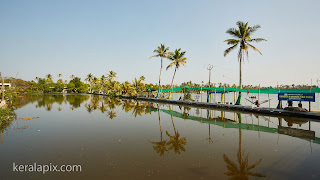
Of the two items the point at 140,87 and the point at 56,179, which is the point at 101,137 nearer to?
the point at 56,179

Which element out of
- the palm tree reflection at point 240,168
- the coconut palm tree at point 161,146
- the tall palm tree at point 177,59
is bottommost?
the coconut palm tree at point 161,146

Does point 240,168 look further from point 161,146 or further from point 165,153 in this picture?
point 161,146

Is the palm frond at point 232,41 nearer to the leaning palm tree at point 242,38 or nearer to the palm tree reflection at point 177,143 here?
the leaning palm tree at point 242,38

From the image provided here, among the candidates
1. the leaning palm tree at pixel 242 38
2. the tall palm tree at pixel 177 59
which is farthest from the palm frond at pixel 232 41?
the tall palm tree at pixel 177 59

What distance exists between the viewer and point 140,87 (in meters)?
49.6

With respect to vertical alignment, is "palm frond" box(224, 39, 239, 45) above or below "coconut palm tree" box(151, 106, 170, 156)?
above

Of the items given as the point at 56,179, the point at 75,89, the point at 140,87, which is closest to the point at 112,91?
the point at 140,87

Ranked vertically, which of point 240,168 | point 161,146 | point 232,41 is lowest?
point 161,146

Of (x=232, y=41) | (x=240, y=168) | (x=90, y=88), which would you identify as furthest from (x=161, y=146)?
(x=90, y=88)

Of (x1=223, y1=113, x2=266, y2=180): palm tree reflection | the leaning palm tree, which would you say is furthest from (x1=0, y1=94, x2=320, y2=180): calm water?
the leaning palm tree

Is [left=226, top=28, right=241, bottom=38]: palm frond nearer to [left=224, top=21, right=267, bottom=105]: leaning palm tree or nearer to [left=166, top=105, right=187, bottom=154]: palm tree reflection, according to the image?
[left=224, top=21, right=267, bottom=105]: leaning palm tree

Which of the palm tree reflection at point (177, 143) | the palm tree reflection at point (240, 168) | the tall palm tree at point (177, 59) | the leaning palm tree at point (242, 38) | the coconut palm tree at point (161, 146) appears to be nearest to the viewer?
the palm tree reflection at point (240, 168)

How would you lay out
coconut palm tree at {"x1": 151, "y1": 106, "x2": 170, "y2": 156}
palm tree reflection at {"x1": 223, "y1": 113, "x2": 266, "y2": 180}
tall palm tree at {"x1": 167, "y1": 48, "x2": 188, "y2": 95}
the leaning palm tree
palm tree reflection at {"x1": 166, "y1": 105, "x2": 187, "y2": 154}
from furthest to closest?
tall palm tree at {"x1": 167, "y1": 48, "x2": 188, "y2": 95} → the leaning palm tree → palm tree reflection at {"x1": 166, "y1": 105, "x2": 187, "y2": 154} → coconut palm tree at {"x1": 151, "y1": 106, "x2": 170, "y2": 156} → palm tree reflection at {"x1": 223, "y1": 113, "x2": 266, "y2": 180}

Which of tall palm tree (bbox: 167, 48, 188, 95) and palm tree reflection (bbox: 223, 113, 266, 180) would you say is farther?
tall palm tree (bbox: 167, 48, 188, 95)
